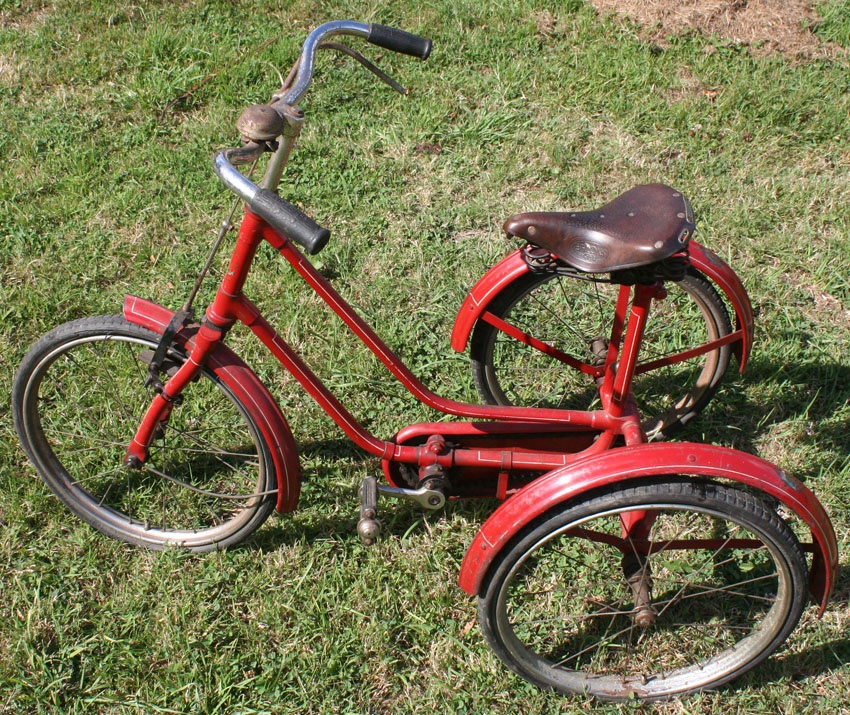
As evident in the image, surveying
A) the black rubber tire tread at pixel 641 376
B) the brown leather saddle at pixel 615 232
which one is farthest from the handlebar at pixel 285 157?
the black rubber tire tread at pixel 641 376

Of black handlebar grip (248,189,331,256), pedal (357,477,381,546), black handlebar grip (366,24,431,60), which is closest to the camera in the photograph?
black handlebar grip (248,189,331,256)

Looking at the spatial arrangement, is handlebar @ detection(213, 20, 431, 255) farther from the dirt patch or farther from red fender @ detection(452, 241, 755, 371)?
the dirt patch

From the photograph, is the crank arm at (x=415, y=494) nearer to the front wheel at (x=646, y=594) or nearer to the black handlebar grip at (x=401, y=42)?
the front wheel at (x=646, y=594)

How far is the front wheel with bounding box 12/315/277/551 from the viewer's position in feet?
8.16

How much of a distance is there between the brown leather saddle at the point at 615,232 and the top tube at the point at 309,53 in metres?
0.65

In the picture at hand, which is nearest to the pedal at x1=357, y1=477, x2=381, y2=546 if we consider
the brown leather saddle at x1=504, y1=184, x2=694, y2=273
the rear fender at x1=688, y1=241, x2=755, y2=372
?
the brown leather saddle at x1=504, y1=184, x2=694, y2=273

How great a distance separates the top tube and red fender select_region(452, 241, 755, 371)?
869 millimetres

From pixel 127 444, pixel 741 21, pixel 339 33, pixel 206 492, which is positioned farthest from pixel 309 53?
pixel 741 21

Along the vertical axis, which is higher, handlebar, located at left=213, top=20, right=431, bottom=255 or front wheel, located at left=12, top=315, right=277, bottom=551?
handlebar, located at left=213, top=20, right=431, bottom=255

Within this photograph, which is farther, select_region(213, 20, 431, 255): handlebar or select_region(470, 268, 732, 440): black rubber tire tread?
select_region(470, 268, 732, 440): black rubber tire tread

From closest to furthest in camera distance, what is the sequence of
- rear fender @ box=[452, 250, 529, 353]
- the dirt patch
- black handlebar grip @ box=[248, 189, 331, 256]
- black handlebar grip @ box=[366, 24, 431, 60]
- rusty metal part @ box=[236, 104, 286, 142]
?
black handlebar grip @ box=[248, 189, 331, 256]
rusty metal part @ box=[236, 104, 286, 142]
black handlebar grip @ box=[366, 24, 431, 60]
rear fender @ box=[452, 250, 529, 353]
the dirt patch

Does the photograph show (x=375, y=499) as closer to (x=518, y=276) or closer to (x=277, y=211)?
(x=518, y=276)

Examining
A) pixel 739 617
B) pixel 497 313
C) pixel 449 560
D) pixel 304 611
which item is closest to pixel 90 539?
pixel 304 611

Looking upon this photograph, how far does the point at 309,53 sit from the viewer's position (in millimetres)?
2074
